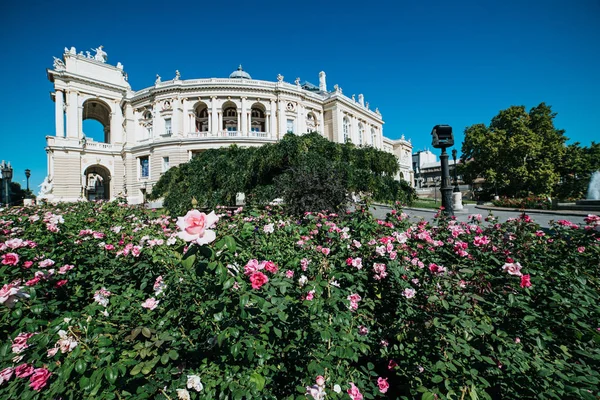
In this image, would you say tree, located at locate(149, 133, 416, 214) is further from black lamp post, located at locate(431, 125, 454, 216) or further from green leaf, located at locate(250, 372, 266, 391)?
green leaf, located at locate(250, 372, 266, 391)

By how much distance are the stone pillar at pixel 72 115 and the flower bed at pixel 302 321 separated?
35.0 metres

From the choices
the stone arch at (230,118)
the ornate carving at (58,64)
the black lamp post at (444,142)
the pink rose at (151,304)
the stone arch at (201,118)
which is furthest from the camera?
the stone arch at (230,118)

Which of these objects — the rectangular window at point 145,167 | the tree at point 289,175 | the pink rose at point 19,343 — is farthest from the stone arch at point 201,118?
the pink rose at point 19,343

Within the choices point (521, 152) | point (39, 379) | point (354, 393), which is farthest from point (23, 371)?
point (521, 152)

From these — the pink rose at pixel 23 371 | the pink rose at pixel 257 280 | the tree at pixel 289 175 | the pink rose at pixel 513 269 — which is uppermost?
the tree at pixel 289 175

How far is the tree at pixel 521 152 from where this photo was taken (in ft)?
84.1

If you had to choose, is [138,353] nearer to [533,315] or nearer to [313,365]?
[313,365]

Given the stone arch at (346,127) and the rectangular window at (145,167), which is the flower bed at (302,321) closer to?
the rectangular window at (145,167)

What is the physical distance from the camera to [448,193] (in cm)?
566

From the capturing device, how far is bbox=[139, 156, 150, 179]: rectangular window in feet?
90.9

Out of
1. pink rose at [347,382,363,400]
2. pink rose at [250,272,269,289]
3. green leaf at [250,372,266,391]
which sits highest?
pink rose at [250,272,269,289]

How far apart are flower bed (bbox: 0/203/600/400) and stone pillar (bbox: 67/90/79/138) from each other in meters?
35.0

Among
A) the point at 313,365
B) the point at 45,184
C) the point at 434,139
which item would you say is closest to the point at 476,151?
the point at 434,139

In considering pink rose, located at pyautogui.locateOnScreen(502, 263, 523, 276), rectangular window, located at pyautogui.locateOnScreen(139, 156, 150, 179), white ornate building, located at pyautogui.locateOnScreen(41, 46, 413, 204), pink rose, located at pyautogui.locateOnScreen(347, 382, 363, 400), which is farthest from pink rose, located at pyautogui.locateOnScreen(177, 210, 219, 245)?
rectangular window, located at pyautogui.locateOnScreen(139, 156, 150, 179)
